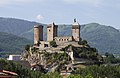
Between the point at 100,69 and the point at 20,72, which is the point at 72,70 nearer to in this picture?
the point at 100,69

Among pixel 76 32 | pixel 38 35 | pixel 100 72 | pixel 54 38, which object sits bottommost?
pixel 100 72

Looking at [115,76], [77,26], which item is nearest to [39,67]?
[77,26]

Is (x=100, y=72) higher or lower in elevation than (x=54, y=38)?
lower

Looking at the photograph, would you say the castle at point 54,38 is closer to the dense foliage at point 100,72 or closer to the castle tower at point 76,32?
the castle tower at point 76,32

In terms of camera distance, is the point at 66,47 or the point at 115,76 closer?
the point at 115,76

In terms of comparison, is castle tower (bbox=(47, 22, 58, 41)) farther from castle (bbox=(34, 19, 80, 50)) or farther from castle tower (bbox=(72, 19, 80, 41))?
castle tower (bbox=(72, 19, 80, 41))

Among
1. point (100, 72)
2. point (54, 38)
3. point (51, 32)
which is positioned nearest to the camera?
point (100, 72)

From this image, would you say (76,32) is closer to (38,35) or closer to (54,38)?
(54,38)

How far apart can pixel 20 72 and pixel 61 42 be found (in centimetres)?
2694

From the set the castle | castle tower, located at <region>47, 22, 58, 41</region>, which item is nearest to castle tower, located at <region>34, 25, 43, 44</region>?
the castle

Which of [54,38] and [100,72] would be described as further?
[54,38]

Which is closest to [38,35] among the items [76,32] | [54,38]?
[54,38]

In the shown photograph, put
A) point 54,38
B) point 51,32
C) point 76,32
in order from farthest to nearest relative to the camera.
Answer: point 51,32 → point 76,32 → point 54,38

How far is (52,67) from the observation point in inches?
4481
